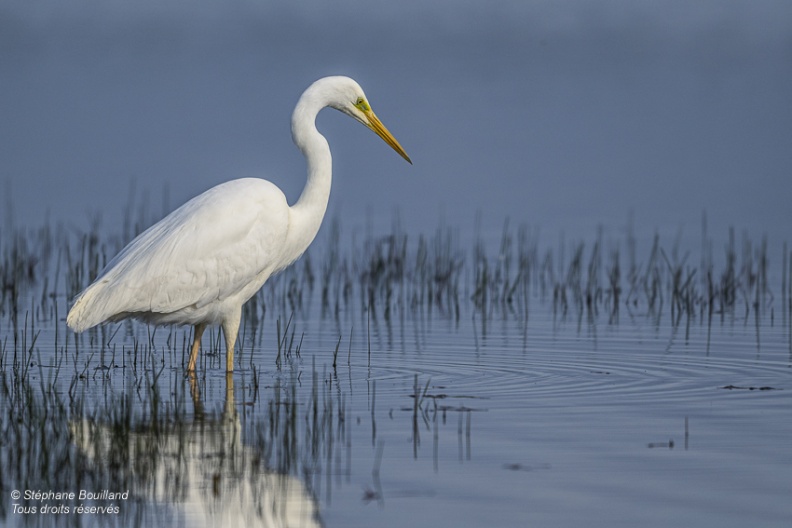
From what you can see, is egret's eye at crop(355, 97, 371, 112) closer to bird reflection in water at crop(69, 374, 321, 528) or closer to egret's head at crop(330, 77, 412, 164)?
egret's head at crop(330, 77, 412, 164)

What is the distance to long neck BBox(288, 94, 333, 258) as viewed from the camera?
10.3 metres

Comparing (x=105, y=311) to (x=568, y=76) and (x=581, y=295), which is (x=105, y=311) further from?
(x=568, y=76)

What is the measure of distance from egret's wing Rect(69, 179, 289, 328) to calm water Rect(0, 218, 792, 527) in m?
0.49

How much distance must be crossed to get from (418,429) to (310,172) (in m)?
3.29

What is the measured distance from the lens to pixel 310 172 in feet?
34.2

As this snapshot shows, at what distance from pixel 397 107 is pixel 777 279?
1181 inches

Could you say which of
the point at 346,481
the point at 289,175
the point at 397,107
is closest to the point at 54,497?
the point at 346,481

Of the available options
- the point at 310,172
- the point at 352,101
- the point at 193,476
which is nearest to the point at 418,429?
the point at 193,476

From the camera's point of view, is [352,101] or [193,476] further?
[352,101]

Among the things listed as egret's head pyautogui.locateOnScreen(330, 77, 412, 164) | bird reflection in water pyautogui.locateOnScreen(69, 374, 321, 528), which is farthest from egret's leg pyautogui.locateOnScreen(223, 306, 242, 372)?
bird reflection in water pyautogui.locateOnScreen(69, 374, 321, 528)

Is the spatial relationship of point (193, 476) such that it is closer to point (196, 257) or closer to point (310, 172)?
point (196, 257)

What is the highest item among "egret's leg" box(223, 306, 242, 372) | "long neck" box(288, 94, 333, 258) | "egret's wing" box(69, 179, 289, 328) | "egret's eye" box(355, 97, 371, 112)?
"egret's eye" box(355, 97, 371, 112)

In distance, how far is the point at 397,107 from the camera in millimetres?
44750

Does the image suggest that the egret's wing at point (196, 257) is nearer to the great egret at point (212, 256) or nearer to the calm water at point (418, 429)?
the great egret at point (212, 256)
